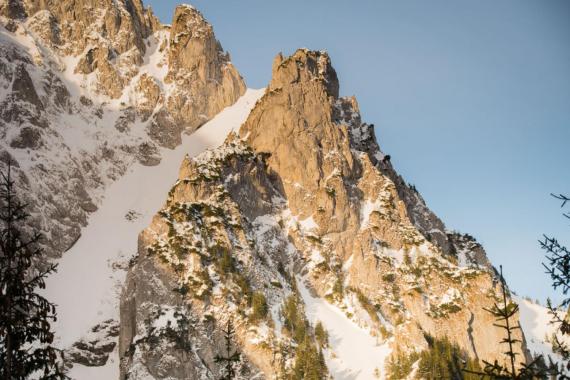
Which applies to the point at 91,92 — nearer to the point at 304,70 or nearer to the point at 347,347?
the point at 304,70

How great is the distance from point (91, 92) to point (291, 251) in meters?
79.9

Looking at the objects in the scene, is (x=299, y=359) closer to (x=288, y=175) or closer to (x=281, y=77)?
(x=288, y=175)

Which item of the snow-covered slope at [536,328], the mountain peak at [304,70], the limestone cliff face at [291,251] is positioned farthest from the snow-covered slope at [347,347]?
the mountain peak at [304,70]

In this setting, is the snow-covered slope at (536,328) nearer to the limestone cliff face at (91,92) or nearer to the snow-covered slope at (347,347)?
the snow-covered slope at (347,347)

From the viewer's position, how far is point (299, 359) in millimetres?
88688

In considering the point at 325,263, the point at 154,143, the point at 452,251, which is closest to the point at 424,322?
the point at 325,263

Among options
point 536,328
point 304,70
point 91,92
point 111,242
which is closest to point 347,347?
point 111,242

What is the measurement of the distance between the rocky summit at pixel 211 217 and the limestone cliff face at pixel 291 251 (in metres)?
0.33

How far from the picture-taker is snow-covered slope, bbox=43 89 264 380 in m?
109

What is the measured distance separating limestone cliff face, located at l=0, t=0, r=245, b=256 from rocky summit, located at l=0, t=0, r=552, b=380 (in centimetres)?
48

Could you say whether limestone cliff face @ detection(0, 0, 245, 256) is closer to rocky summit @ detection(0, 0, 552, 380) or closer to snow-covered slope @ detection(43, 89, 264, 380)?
rocky summit @ detection(0, 0, 552, 380)

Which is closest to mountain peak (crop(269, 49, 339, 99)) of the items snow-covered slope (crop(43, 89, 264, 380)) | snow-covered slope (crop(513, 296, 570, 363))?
snow-covered slope (crop(43, 89, 264, 380))

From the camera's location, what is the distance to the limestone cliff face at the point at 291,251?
92.2 m

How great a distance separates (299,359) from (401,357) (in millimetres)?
17644
